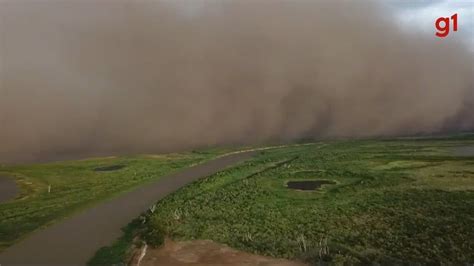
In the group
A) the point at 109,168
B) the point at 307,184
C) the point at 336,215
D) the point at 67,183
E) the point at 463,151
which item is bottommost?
the point at 336,215

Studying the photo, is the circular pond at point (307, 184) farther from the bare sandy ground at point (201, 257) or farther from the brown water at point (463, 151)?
the brown water at point (463, 151)

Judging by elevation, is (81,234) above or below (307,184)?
below

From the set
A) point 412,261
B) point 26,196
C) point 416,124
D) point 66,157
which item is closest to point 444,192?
point 412,261

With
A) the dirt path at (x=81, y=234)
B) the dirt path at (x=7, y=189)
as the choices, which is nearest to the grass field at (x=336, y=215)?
the dirt path at (x=81, y=234)

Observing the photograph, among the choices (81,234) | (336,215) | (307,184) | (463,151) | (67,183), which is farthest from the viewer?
(463,151)

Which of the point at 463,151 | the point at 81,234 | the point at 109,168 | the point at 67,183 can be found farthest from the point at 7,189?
the point at 463,151

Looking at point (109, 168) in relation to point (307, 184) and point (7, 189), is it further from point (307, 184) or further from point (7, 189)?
point (307, 184)

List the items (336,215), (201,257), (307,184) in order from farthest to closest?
1. (307,184)
2. (336,215)
3. (201,257)
